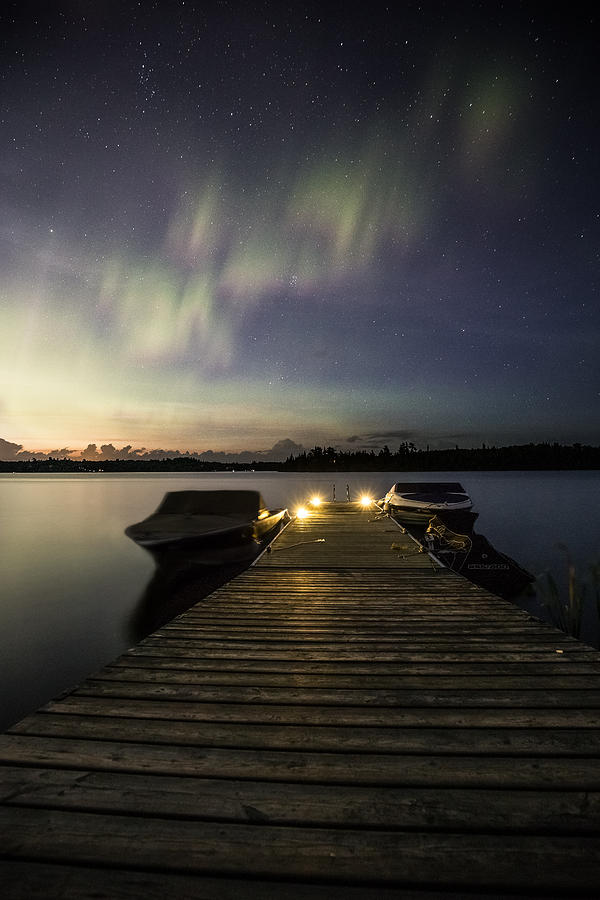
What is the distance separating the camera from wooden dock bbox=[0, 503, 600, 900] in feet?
6.14

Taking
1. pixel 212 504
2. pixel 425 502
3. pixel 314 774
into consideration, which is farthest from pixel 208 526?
pixel 314 774

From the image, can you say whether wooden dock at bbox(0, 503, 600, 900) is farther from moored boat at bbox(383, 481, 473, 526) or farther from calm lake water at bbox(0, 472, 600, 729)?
moored boat at bbox(383, 481, 473, 526)

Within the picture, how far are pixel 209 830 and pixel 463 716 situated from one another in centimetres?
194

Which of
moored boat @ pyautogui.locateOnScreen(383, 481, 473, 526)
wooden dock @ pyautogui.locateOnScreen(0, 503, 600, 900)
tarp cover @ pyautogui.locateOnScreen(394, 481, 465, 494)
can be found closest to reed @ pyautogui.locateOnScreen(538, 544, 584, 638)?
moored boat @ pyautogui.locateOnScreen(383, 481, 473, 526)

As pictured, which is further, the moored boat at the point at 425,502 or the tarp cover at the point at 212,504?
the moored boat at the point at 425,502

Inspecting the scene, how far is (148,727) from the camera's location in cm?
296

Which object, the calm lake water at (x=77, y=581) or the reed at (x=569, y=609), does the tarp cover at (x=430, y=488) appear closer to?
the calm lake water at (x=77, y=581)

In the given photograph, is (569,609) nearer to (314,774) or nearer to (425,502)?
(425,502)

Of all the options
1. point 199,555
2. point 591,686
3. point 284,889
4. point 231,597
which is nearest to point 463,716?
point 591,686

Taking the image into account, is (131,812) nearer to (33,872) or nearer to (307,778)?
(33,872)

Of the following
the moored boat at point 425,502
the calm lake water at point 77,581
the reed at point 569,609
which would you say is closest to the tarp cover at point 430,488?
the moored boat at point 425,502

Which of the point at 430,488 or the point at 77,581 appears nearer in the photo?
the point at 77,581

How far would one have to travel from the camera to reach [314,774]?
2469 millimetres

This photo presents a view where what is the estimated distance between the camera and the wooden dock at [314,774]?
187cm
